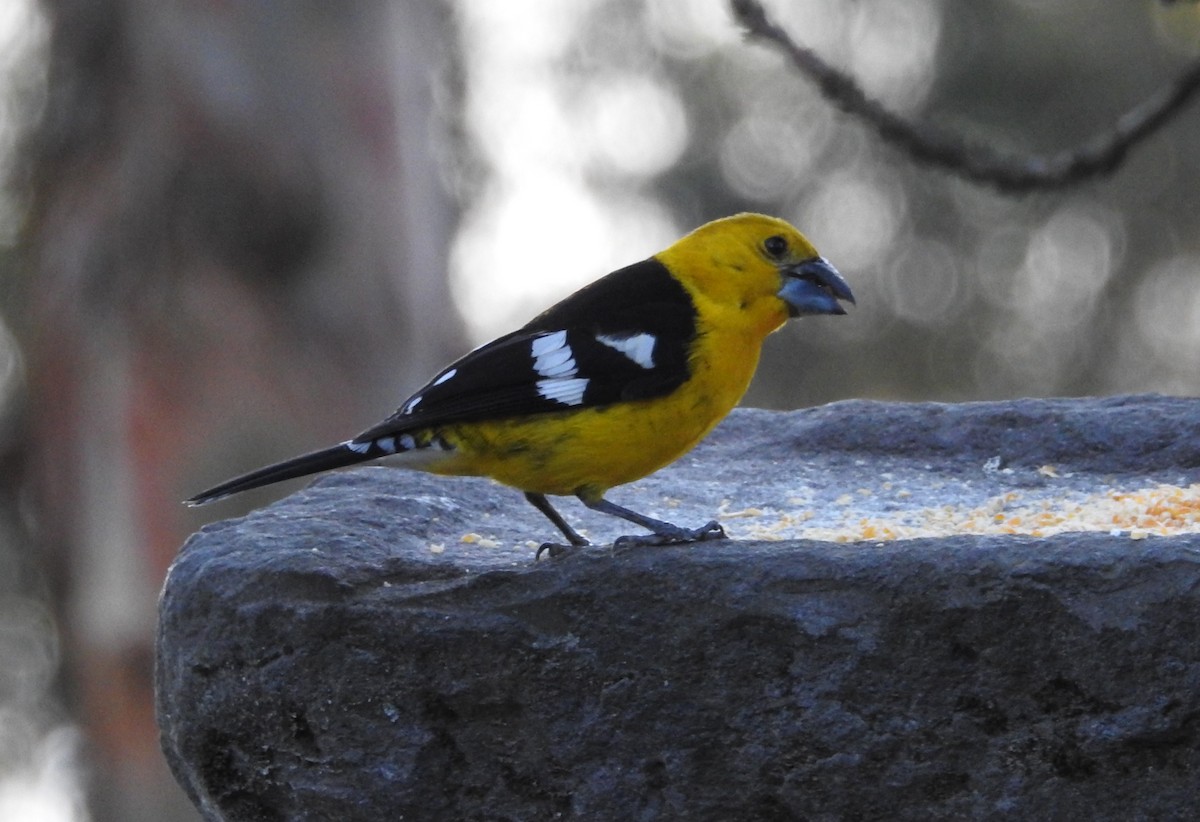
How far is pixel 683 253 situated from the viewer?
4.20 m

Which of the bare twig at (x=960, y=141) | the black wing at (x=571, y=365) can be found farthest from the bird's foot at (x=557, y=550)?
the bare twig at (x=960, y=141)

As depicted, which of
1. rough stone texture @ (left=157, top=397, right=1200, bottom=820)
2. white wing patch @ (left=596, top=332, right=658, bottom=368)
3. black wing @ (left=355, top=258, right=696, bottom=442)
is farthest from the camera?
white wing patch @ (left=596, top=332, right=658, bottom=368)

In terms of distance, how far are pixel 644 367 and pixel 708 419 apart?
0.23 metres

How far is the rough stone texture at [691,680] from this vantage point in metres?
2.84

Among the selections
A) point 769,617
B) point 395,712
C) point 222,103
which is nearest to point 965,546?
point 769,617

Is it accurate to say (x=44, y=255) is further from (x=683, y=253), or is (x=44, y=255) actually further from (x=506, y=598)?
(x=506, y=598)

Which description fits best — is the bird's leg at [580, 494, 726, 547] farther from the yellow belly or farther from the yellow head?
the yellow head

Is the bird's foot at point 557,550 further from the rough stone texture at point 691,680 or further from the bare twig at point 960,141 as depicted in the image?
the bare twig at point 960,141

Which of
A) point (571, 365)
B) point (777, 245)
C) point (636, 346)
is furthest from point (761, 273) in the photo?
point (571, 365)

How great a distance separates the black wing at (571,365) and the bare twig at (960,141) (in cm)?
71

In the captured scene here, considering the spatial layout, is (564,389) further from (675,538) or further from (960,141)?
(960,141)

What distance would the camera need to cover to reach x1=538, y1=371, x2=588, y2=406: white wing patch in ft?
11.9

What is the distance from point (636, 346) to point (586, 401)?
19cm

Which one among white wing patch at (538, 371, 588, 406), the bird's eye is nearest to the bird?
white wing patch at (538, 371, 588, 406)
